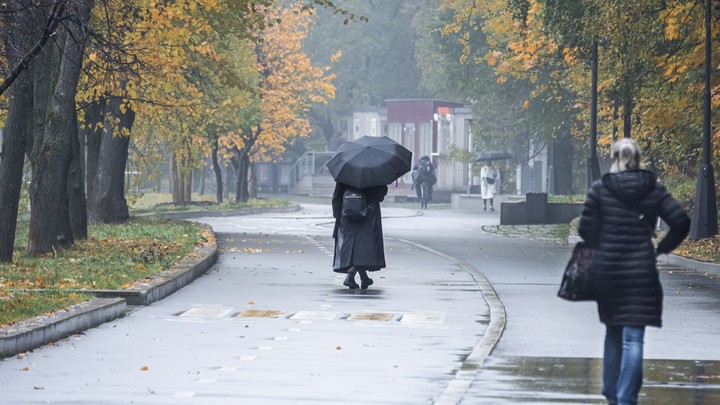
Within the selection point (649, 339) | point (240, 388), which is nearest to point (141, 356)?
point (240, 388)

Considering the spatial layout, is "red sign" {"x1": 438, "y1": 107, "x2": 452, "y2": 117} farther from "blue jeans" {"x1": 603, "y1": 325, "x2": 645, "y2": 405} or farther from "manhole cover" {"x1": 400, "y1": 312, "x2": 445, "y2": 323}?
"blue jeans" {"x1": 603, "y1": 325, "x2": 645, "y2": 405}

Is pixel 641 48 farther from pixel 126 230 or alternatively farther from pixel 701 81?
pixel 126 230

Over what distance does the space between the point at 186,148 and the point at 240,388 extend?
123 ft

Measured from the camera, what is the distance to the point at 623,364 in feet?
33.1

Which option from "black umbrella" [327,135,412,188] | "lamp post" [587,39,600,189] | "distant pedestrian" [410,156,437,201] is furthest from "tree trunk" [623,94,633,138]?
"distant pedestrian" [410,156,437,201]

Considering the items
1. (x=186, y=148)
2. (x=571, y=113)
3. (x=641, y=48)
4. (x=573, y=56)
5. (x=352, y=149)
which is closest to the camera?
(x=352, y=149)

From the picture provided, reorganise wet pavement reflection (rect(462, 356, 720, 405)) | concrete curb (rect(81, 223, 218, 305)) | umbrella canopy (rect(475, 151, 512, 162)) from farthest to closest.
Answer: umbrella canopy (rect(475, 151, 512, 162))
concrete curb (rect(81, 223, 218, 305))
wet pavement reflection (rect(462, 356, 720, 405))

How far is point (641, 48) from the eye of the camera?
96.5 feet

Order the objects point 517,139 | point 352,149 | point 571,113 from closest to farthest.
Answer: point 352,149 < point 571,113 < point 517,139

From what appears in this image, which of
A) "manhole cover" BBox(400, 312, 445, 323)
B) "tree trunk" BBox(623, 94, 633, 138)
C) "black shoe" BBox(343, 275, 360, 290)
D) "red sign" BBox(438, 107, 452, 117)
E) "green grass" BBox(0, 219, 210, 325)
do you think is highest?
→ "red sign" BBox(438, 107, 452, 117)

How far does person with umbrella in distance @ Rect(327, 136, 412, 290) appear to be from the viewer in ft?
65.3

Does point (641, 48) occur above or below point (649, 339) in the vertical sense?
above

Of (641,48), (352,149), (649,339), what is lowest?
(649,339)

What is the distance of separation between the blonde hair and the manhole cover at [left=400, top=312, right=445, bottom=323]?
20.4 feet
